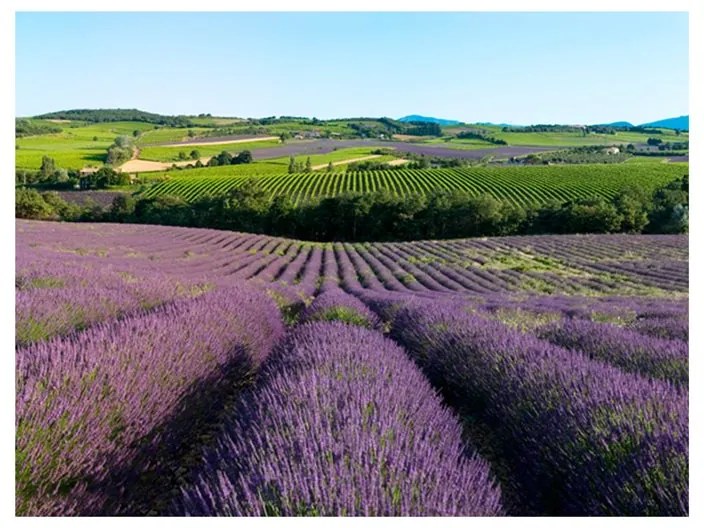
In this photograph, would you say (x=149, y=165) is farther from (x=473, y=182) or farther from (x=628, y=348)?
(x=628, y=348)

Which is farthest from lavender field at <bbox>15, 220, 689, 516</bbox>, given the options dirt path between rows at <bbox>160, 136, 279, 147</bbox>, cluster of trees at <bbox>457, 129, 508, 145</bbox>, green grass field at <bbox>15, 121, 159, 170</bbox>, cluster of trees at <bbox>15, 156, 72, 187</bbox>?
cluster of trees at <bbox>457, 129, 508, 145</bbox>

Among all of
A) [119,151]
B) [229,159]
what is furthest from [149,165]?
[229,159]

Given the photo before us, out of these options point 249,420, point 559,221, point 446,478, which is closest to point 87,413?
point 249,420

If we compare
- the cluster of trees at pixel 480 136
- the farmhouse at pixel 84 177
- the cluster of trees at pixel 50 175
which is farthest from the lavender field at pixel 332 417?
the cluster of trees at pixel 480 136

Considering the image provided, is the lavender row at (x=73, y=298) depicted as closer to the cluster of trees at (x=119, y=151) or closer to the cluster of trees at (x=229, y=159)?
the cluster of trees at (x=119, y=151)

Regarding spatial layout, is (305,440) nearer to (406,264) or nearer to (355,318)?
(355,318)

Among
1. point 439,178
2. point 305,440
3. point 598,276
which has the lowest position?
point 598,276
